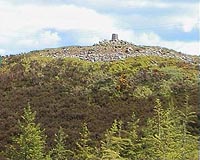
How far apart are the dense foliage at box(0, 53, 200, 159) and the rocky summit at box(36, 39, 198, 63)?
1.80 meters

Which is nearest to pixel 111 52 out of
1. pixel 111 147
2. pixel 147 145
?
pixel 147 145

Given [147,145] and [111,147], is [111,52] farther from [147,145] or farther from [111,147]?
[111,147]

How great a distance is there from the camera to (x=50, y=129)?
23203 mm

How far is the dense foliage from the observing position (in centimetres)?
2409

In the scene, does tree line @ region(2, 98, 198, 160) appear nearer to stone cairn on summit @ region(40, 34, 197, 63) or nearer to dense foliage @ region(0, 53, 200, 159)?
dense foliage @ region(0, 53, 200, 159)

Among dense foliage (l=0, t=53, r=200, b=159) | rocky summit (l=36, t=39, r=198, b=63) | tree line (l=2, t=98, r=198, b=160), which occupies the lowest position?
tree line (l=2, t=98, r=198, b=160)

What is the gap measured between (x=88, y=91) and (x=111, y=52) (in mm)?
10489

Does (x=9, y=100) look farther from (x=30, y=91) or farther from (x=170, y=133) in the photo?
(x=170, y=133)

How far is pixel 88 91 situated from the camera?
29.9 m

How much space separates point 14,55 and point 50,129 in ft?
63.6

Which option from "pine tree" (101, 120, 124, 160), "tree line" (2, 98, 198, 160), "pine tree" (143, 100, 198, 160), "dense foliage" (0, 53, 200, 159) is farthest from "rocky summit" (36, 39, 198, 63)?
"pine tree" (101, 120, 124, 160)

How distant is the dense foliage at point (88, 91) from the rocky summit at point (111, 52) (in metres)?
1.80

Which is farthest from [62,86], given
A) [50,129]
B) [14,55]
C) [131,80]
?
[14,55]

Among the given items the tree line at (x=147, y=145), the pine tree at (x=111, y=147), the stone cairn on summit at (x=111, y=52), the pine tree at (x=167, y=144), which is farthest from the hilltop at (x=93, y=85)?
the pine tree at (x=111, y=147)
